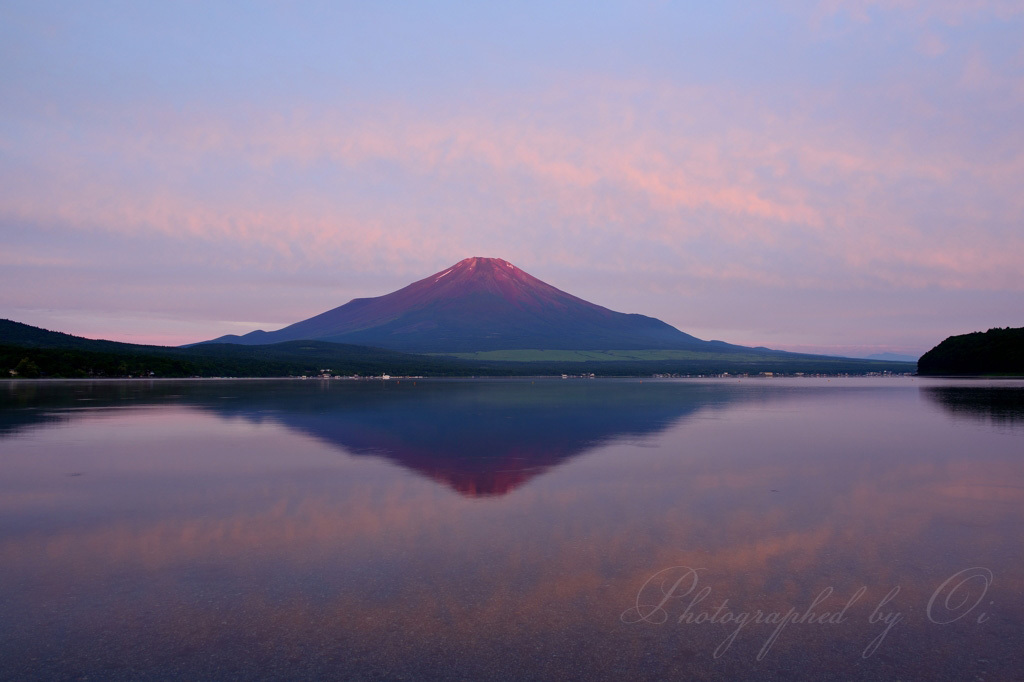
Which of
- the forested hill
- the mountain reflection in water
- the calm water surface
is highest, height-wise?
the forested hill

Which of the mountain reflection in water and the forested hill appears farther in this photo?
the forested hill

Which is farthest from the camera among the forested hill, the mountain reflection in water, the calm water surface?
the forested hill

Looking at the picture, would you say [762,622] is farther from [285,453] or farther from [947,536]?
[285,453]

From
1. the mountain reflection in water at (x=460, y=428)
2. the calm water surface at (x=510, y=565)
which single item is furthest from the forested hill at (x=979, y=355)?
the calm water surface at (x=510, y=565)

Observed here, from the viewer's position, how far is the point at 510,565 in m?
8.77

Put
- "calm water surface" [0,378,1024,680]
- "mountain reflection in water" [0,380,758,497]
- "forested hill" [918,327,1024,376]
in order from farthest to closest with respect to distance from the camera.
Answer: "forested hill" [918,327,1024,376] < "mountain reflection in water" [0,380,758,497] < "calm water surface" [0,378,1024,680]

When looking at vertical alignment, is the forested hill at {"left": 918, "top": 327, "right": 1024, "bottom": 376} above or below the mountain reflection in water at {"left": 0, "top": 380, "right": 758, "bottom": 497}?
above

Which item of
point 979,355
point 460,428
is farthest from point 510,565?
point 979,355

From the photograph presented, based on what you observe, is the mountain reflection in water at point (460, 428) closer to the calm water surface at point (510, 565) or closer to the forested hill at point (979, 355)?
the calm water surface at point (510, 565)

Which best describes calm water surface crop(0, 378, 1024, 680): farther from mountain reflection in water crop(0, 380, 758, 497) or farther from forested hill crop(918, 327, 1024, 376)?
forested hill crop(918, 327, 1024, 376)

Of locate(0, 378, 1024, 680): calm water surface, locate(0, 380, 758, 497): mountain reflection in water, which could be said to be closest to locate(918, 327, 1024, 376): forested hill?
locate(0, 380, 758, 497): mountain reflection in water

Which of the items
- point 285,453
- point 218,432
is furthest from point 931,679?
point 218,432

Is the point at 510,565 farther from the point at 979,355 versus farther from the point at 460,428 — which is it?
the point at 979,355

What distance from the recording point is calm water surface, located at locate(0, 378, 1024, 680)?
20.5ft
